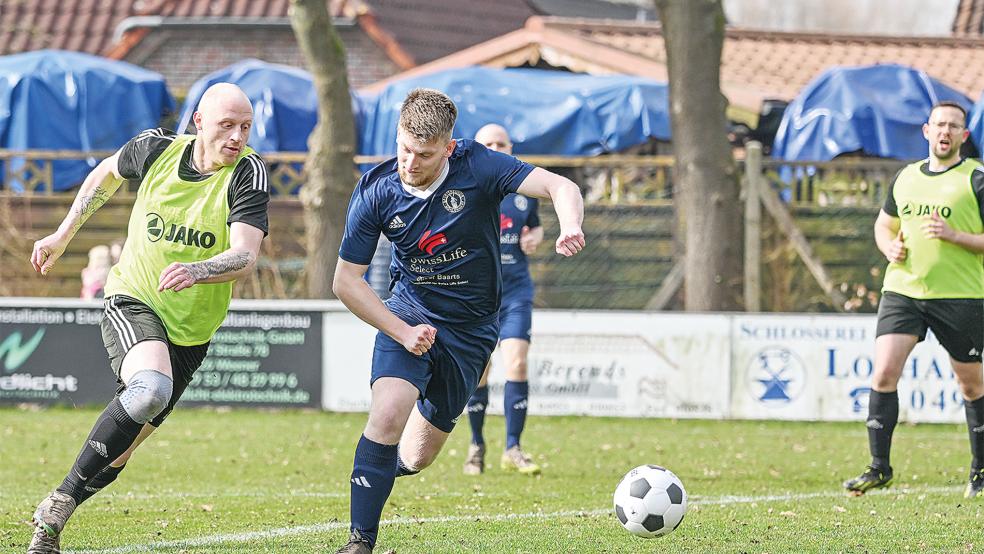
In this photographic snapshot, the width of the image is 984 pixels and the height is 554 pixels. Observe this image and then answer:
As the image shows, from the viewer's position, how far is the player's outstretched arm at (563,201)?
18.4 ft

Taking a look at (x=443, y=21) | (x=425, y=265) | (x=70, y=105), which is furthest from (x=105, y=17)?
(x=425, y=265)

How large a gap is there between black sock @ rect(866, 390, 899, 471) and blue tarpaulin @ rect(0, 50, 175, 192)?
1198cm

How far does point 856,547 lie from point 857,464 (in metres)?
4.34

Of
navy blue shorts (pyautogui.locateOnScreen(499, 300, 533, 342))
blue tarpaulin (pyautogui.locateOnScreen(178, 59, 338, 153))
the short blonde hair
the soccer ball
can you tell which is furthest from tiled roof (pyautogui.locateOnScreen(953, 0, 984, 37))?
the short blonde hair

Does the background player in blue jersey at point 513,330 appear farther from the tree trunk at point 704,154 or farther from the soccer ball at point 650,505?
the tree trunk at point 704,154


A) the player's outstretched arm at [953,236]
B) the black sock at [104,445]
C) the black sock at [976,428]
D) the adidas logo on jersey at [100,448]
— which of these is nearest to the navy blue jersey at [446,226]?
the black sock at [104,445]

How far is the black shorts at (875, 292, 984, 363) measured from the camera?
8570 mm

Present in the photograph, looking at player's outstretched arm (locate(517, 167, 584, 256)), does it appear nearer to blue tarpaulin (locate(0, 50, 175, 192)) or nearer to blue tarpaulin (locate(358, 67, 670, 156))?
blue tarpaulin (locate(358, 67, 670, 156))

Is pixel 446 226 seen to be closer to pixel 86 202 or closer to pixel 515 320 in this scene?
pixel 86 202

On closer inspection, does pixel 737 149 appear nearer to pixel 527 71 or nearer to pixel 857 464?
pixel 527 71

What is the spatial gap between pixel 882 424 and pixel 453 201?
3.90 meters

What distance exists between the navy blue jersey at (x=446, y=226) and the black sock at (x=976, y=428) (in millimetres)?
3904

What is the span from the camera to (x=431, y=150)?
5836 millimetres

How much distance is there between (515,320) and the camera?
1013 cm
